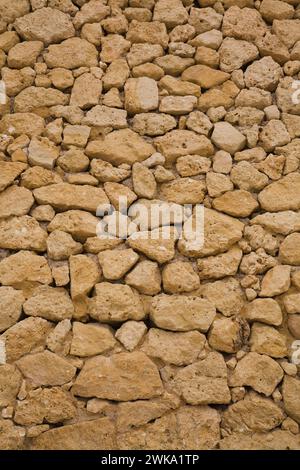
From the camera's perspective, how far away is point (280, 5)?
119 inches

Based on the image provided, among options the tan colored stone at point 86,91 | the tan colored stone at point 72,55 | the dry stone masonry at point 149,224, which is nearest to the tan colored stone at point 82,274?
the dry stone masonry at point 149,224

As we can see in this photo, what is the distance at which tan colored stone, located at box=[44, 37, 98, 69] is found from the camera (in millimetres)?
2861

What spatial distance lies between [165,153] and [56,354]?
1218 millimetres

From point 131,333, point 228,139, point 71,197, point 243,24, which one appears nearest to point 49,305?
point 131,333

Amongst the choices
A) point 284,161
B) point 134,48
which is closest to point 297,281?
point 284,161

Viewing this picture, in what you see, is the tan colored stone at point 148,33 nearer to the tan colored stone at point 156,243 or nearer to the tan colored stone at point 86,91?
the tan colored stone at point 86,91

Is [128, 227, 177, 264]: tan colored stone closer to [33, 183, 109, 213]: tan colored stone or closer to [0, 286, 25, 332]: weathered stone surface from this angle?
[33, 183, 109, 213]: tan colored stone

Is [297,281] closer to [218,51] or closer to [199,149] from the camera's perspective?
[199,149]

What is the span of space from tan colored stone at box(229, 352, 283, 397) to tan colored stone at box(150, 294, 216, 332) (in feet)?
0.85

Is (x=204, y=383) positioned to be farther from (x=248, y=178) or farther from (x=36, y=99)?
(x=36, y=99)

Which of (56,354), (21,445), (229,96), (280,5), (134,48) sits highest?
(280,5)

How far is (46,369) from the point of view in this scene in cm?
222

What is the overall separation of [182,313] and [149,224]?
50 cm

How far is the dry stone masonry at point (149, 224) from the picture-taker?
2.20 meters
